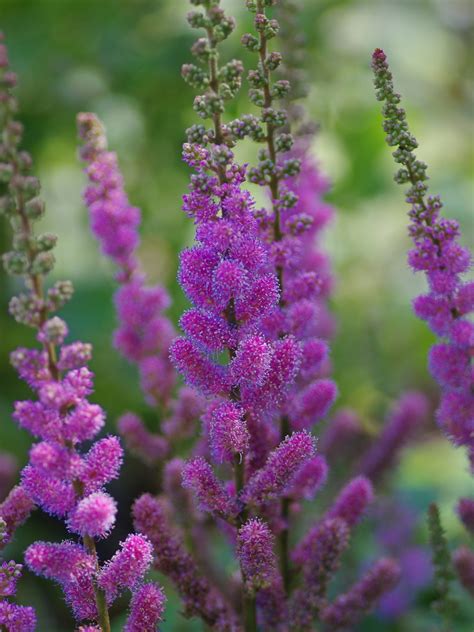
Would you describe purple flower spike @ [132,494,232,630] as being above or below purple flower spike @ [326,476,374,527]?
below

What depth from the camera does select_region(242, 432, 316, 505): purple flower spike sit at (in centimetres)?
93

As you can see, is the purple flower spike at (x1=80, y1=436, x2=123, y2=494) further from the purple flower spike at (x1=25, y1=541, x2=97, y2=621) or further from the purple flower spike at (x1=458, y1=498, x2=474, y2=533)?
the purple flower spike at (x1=458, y1=498, x2=474, y2=533)

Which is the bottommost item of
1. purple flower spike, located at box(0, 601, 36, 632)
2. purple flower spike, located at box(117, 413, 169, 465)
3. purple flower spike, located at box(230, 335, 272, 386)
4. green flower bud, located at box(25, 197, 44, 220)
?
purple flower spike, located at box(0, 601, 36, 632)

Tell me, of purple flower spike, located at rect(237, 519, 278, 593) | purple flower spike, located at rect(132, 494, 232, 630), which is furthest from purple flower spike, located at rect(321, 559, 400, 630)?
purple flower spike, located at rect(237, 519, 278, 593)

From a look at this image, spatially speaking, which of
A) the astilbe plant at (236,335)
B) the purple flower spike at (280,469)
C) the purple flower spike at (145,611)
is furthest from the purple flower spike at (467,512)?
the purple flower spike at (145,611)

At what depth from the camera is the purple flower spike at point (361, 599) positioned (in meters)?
1.19

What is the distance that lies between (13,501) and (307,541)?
38cm

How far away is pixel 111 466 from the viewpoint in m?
0.87

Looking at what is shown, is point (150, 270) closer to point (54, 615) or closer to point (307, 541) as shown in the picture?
point (54, 615)

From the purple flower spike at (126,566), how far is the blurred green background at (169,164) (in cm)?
154

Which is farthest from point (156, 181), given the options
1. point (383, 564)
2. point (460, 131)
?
point (383, 564)

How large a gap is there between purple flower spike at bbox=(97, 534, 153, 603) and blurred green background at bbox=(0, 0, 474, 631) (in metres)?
1.54

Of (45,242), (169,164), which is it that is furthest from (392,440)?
(169,164)

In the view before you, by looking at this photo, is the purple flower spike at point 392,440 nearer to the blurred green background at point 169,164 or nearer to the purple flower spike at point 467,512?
the purple flower spike at point 467,512
